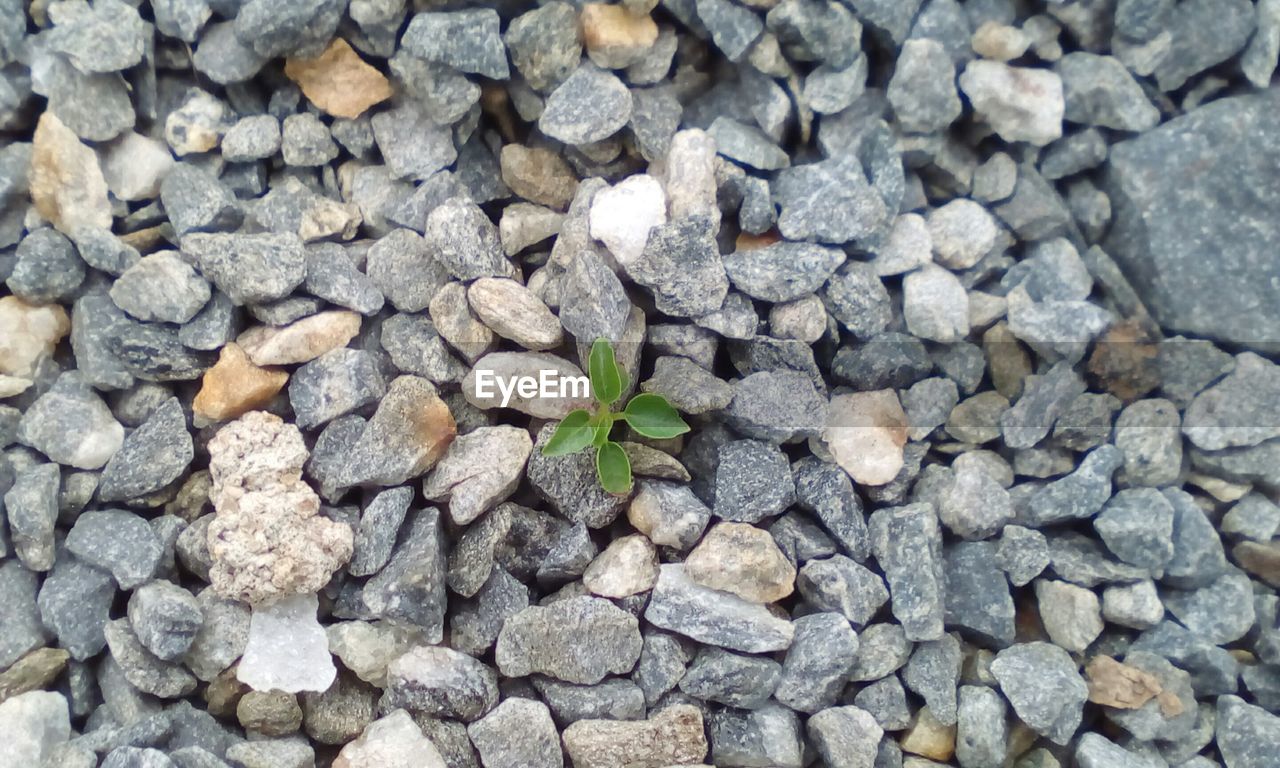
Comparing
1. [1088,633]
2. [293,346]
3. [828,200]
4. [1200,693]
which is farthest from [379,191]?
[1200,693]

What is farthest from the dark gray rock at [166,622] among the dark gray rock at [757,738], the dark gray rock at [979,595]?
the dark gray rock at [979,595]

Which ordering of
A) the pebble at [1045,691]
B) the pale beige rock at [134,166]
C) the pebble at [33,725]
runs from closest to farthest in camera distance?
the pebble at [33,725]
the pebble at [1045,691]
the pale beige rock at [134,166]

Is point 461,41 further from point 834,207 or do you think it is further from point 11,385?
point 11,385

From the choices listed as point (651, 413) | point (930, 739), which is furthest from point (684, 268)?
point (930, 739)

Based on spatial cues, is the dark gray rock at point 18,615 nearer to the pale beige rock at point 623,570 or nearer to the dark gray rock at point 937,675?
the pale beige rock at point 623,570

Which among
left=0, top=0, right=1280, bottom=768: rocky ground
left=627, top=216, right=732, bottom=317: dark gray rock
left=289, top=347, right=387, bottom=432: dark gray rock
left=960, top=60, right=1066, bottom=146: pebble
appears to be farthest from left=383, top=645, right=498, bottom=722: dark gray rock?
left=960, top=60, right=1066, bottom=146: pebble

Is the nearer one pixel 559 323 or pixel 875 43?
pixel 559 323

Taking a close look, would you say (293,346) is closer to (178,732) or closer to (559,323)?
(559,323)
